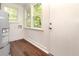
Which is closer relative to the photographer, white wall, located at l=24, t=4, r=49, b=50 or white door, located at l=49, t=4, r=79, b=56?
white door, located at l=49, t=4, r=79, b=56

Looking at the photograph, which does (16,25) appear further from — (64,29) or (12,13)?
(64,29)

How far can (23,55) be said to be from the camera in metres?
1.01

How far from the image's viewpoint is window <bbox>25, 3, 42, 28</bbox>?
104cm


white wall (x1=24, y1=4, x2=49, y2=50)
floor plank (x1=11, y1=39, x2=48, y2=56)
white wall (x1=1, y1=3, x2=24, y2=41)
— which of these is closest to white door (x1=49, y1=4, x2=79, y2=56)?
white wall (x1=24, y1=4, x2=49, y2=50)

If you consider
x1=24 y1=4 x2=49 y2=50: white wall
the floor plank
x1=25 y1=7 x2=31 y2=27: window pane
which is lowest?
the floor plank

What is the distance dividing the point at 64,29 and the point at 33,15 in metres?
0.36

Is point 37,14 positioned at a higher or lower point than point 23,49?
higher

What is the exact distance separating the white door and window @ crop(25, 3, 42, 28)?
169mm

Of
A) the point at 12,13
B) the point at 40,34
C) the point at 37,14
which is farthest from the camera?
the point at 40,34

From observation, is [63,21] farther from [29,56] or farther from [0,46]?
[0,46]

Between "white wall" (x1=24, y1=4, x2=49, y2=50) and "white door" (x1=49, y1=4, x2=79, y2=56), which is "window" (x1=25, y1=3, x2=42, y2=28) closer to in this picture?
"white wall" (x1=24, y1=4, x2=49, y2=50)

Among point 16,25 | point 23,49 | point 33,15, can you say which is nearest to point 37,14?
point 33,15

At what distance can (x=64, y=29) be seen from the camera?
1087 mm

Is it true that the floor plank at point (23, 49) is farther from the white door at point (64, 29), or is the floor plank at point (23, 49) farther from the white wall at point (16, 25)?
the white door at point (64, 29)
